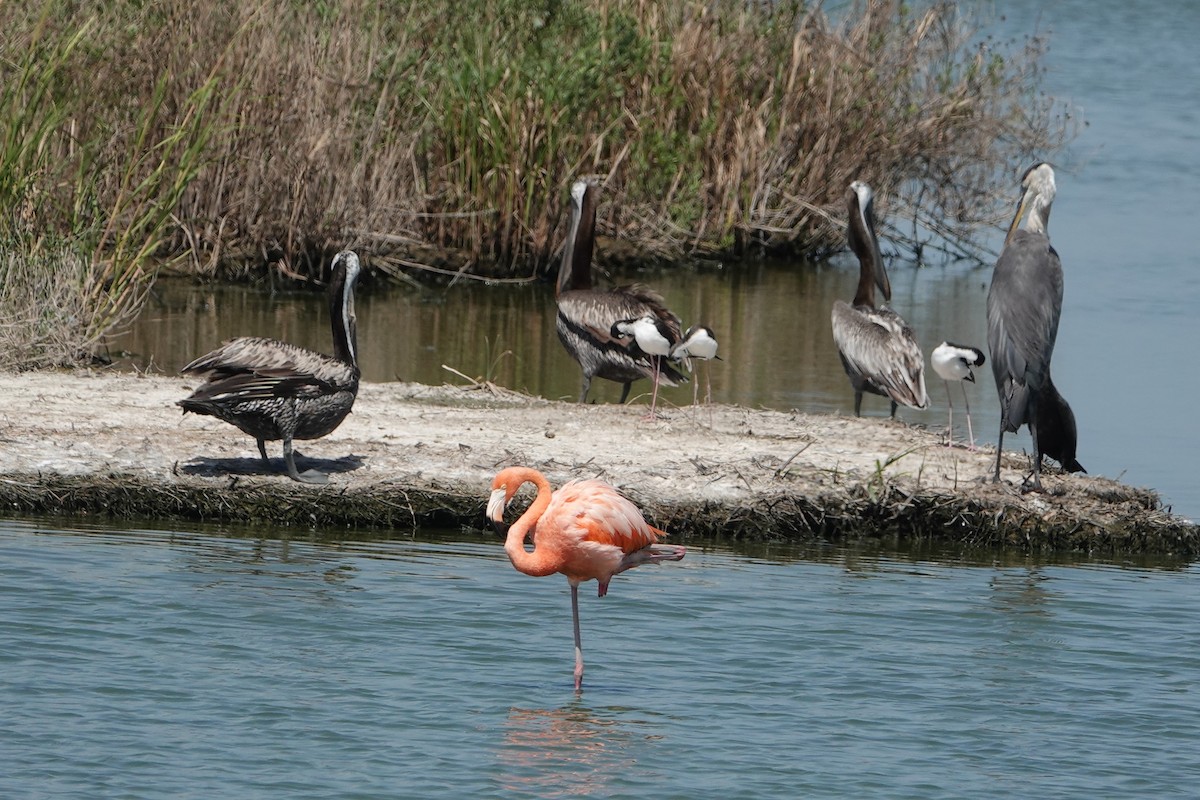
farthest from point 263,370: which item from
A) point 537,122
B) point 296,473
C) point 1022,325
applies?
point 537,122

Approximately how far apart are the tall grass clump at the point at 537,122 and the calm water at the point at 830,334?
0.61 m

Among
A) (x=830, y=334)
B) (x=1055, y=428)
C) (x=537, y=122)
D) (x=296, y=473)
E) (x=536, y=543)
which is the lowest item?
(x=536, y=543)

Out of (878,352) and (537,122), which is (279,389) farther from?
(537,122)

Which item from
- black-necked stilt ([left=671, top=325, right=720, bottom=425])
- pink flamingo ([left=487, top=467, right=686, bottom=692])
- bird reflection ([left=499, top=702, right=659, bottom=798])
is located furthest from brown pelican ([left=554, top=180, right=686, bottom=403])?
bird reflection ([left=499, top=702, right=659, bottom=798])

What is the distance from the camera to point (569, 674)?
7496 millimetres

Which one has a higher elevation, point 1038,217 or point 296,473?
point 1038,217

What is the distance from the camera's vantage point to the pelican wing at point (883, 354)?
11.4 meters

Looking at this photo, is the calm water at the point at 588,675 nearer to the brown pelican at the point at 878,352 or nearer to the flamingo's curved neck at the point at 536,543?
the flamingo's curved neck at the point at 536,543

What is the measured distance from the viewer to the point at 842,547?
9508mm

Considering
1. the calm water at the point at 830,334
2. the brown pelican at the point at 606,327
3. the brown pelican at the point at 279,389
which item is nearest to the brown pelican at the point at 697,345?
the brown pelican at the point at 606,327

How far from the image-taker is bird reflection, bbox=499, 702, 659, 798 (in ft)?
21.2

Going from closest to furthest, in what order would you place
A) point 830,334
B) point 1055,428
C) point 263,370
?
point 263,370, point 1055,428, point 830,334

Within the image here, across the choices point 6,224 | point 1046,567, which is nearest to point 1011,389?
point 1046,567

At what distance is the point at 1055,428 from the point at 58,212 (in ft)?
24.3
